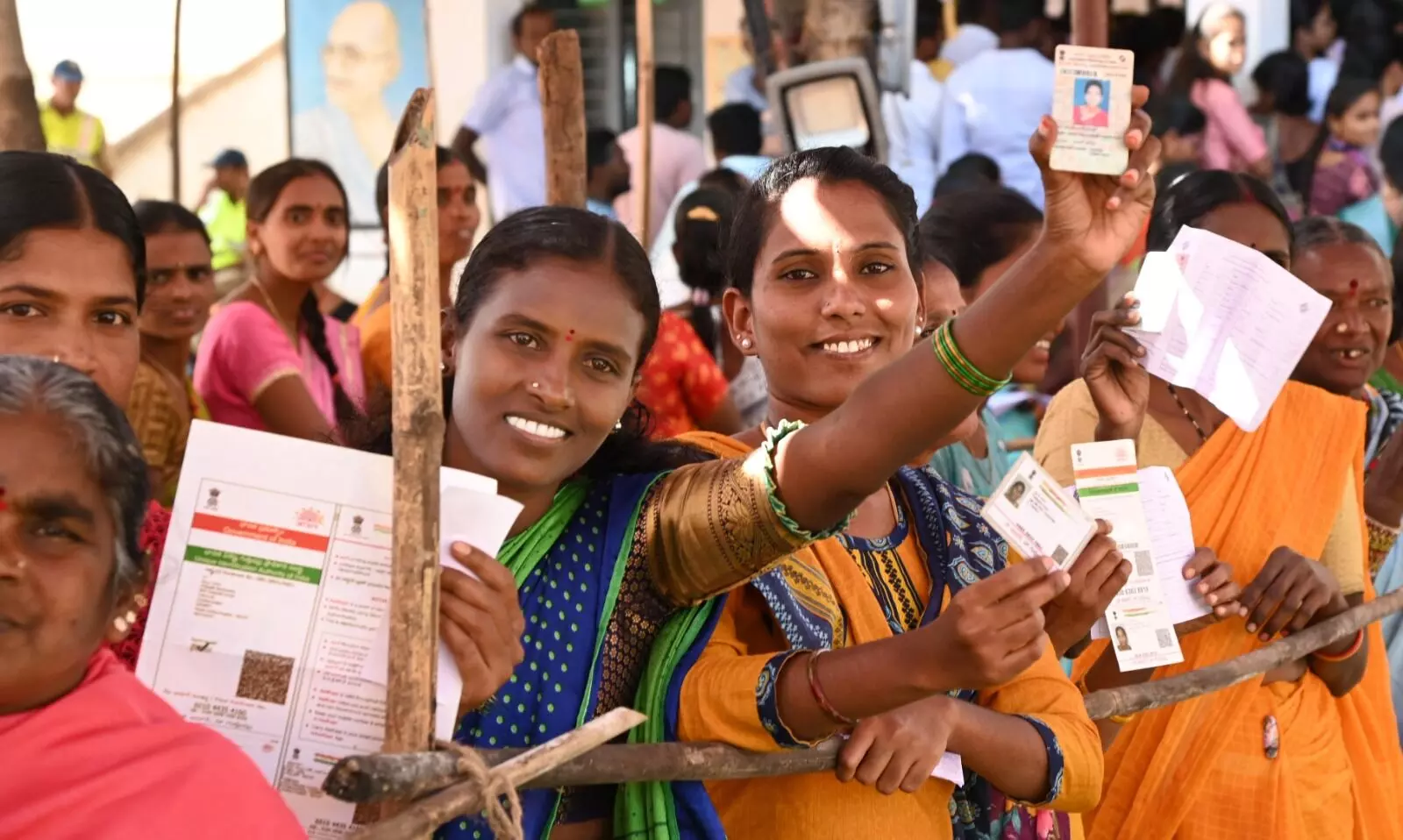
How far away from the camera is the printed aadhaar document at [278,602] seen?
6.32 feet

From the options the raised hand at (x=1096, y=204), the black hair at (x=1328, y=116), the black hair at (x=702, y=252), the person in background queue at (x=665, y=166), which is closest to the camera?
the raised hand at (x=1096, y=204)

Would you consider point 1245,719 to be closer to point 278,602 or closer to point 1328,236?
point 1328,236

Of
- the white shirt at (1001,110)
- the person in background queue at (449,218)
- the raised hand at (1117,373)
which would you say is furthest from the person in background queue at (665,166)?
the raised hand at (1117,373)

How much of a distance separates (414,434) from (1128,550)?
1.54m

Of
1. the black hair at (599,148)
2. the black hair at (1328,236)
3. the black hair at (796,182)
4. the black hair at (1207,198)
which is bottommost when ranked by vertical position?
the black hair at (599,148)

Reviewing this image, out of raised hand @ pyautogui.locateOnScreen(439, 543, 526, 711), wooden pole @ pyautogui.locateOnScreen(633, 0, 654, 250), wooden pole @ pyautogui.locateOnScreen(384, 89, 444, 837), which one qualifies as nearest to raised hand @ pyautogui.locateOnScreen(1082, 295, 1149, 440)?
raised hand @ pyautogui.locateOnScreen(439, 543, 526, 711)

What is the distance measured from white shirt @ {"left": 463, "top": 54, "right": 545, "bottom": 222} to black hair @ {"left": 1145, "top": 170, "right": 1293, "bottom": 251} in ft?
16.1

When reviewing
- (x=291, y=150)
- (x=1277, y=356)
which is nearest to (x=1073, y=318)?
(x=1277, y=356)

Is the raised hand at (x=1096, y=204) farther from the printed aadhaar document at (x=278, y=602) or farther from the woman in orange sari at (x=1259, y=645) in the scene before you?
the woman in orange sari at (x=1259, y=645)

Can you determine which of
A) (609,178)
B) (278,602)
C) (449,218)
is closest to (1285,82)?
(609,178)

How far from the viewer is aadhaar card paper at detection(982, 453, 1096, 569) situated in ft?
8.13

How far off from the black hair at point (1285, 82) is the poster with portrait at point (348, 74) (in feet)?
17.0

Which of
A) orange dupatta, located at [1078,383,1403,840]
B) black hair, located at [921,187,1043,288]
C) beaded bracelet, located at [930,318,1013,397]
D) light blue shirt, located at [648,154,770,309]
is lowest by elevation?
orange dupatta, located at [1078,383,1403,840]

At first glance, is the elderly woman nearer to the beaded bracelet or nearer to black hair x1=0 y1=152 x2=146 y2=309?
black hair x1=0 y1=152 x2=146 y2=309
